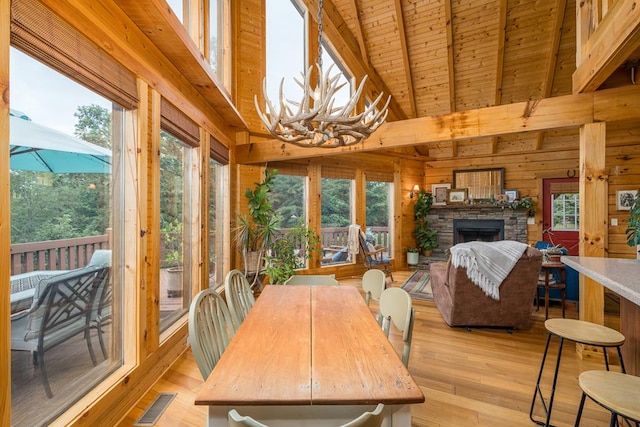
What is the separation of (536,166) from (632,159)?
144 cm

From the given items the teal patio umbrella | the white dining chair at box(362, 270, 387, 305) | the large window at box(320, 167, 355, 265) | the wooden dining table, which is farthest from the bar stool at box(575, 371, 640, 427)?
the large window at box(320, 167, 355, 265)

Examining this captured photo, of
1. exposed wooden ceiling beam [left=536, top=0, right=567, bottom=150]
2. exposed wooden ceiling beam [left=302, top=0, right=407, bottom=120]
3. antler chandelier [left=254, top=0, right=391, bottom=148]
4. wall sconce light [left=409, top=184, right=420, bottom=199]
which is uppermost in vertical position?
exposed wooden ceiling beam [left=302, top=0, right=407, bottom=120]

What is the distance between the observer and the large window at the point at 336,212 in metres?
5.84

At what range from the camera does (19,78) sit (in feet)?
4.32

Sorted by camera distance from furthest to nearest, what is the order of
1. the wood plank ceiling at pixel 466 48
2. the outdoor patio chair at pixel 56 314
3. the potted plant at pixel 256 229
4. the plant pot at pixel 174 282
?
the wood plank ceiling at pixel 466 48
the potted plant at pixel 256 229
the plant pot at pixel 174 282
the outdoor patio chair at pixel 56 314

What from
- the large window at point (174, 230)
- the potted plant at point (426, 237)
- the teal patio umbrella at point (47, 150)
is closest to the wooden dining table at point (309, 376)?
the teal patio umbrella at point (47, 150)

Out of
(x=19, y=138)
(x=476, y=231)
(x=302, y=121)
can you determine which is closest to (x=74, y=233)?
(x=19, y=138)

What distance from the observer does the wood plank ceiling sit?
4809 millimetres

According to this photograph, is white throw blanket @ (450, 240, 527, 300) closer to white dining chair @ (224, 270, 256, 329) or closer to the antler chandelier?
the antler chandelier

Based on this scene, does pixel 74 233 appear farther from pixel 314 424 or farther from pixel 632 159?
pixel 632 159

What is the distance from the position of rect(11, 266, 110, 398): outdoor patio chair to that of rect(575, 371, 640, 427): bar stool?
93.1 inches

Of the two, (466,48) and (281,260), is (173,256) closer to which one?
(281,260)

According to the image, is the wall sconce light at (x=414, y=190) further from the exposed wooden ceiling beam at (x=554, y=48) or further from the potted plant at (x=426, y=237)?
the exposed wooden ceiling beam at (x=554, y=48)

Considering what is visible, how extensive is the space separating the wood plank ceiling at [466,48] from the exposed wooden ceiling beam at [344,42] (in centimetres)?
7
